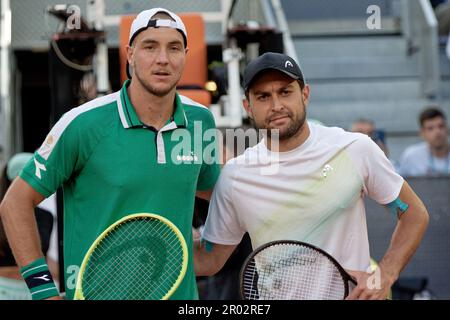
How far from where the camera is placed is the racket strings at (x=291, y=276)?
3328mm

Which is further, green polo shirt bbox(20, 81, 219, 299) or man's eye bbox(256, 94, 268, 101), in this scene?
man's eye bbox(256, 94, 268, 101)

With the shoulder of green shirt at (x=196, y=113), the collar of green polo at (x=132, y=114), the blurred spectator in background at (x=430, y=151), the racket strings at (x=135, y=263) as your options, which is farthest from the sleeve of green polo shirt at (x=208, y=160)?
the blurred spectator in background at (x=430, y=151)

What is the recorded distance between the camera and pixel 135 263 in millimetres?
3371

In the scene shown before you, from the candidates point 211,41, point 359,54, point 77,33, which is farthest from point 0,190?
point 359,54

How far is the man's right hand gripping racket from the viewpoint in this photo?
330cm

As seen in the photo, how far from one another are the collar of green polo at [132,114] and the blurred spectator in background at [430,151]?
3868 millimetres

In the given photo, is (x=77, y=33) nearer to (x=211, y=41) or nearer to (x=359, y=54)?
(x=211, y=41)

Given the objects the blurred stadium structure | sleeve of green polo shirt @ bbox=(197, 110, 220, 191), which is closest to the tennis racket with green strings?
sleeve of green polo shirt @ bbox=(197, 110, 220, 191)

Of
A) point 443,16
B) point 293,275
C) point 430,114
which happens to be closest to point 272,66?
point 293,275

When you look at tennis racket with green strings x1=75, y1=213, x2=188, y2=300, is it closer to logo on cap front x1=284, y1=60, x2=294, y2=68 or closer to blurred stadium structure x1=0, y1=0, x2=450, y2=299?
logo on cap front x1=284, y1=60, x2=294, y2=68

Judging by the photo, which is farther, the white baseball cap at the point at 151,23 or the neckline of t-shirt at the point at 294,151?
the neckline of t-shirt at the point at 294,151

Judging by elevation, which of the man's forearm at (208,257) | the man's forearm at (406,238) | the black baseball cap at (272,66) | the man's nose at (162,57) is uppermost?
the man's nose at (162,57)

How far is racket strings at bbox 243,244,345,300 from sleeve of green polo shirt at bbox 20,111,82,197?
2.51 ft

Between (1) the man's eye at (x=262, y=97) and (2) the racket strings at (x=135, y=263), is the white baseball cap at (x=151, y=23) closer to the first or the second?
(1) the man's eye at (x=262, y=97)
